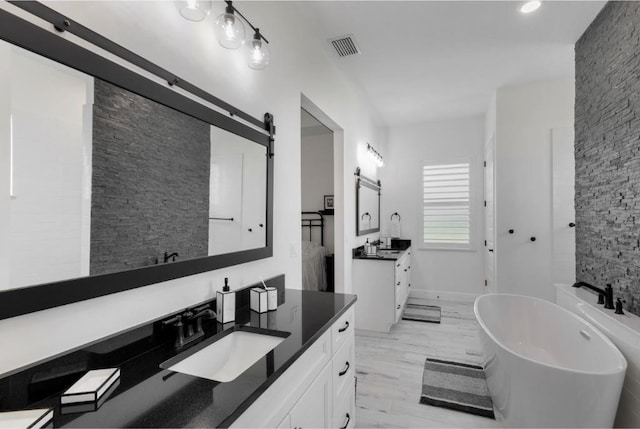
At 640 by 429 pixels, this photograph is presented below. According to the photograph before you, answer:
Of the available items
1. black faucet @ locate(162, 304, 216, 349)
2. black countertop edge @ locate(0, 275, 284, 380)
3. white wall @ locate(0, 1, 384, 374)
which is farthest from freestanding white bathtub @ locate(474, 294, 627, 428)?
black faucet @ locate(162, 304, 216, 349)

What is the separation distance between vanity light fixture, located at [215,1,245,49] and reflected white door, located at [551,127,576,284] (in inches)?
153

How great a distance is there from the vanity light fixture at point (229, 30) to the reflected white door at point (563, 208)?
153 inches

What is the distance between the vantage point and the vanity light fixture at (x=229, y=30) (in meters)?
1.36

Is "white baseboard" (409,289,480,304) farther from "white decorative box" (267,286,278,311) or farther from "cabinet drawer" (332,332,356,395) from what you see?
"white decorative box" (267,286,278,311)

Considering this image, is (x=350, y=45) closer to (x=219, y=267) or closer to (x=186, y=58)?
(x=186, y=58)

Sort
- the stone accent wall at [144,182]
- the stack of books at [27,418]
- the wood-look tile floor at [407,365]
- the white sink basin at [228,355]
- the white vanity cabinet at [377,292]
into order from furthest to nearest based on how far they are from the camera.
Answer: the white vanity cabinet at [377,292]
the wood-look tile floor at [407,365]
the white sink basin at [228,355]
the stone accent wall at [144,182]
the stack of books at [27,418]

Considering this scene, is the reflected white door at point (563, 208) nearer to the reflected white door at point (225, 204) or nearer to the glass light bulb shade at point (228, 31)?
the reflected white door at point (225, 204)

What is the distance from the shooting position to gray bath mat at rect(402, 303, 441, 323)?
4.08 metres

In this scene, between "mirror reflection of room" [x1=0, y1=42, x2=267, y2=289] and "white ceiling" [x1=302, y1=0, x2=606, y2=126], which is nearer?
"mirror reflection of room" [x1=0, y1=42, x2=267, y2=289]

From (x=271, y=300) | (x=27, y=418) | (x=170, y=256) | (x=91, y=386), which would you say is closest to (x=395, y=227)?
(x=271, y=300)

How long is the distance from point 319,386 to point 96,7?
1629mm

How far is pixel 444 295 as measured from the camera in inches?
Result: 198

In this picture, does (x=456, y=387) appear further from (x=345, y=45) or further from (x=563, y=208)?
(x=345, y=45)

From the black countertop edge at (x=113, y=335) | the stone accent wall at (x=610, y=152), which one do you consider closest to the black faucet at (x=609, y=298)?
the stone accent wall at (x=610, y=152)
